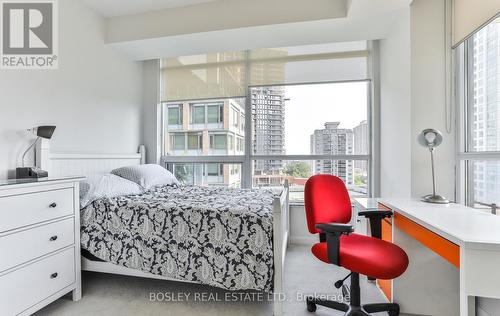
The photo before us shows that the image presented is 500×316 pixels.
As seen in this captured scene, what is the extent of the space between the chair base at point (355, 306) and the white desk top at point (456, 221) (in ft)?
1.82

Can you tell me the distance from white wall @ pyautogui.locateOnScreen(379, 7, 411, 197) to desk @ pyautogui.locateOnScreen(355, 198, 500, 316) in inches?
22.0

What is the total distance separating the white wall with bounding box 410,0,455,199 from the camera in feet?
7.29

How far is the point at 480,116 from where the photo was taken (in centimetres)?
201

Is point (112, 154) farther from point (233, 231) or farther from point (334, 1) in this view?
point (334, 1)

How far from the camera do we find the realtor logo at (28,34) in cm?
213

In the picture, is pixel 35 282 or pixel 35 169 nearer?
pixel 35 282

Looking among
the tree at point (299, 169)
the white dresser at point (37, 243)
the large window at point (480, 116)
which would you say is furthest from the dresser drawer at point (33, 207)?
the large window at point (480, 116)

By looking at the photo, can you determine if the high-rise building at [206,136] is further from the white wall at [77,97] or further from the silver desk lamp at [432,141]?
the silver desk lamp at [432,141]

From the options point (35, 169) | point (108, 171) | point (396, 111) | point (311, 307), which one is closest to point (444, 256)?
point (311, 307)

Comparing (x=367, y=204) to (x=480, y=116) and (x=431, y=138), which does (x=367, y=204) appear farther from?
(x=480, y=116)

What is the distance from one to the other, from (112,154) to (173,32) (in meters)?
1.66

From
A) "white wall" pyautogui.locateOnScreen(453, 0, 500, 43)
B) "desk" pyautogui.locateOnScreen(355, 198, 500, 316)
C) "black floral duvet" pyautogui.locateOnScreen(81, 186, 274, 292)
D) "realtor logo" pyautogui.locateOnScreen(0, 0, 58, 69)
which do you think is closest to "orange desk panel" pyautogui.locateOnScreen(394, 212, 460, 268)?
"desk" pyautogui.locateOnScreen(355, 198, 500, 316)

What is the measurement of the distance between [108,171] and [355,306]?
9.70 ft

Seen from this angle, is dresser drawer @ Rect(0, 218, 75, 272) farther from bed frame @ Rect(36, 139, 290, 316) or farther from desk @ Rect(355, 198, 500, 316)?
desk @ Rect(355, 198, 500, 316)
